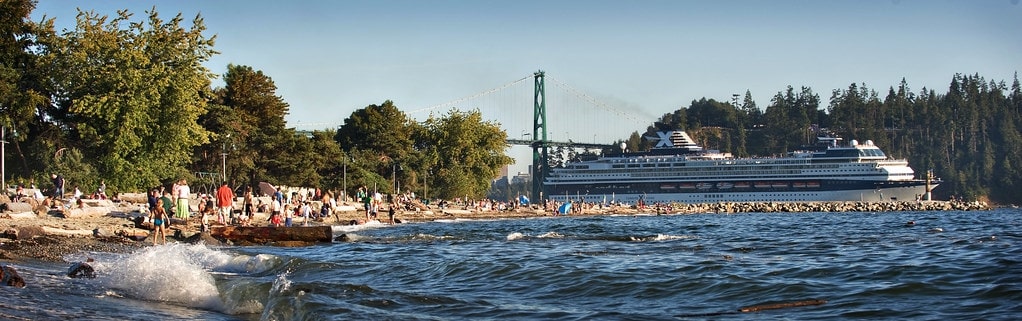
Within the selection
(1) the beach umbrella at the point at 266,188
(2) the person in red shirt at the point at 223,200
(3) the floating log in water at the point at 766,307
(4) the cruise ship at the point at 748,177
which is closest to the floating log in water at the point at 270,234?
(2) the person in red shirt at the point at 223,200

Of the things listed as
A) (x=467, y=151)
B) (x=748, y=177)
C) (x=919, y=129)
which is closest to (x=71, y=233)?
(x=467, y=151)

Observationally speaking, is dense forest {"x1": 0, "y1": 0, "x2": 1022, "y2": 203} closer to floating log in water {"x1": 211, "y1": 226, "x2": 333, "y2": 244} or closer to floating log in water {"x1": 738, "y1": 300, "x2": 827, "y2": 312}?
floating log in water {"x1": 211, "y1": 226, "x2": 333, "y2": 244}

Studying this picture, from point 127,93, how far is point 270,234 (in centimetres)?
1625

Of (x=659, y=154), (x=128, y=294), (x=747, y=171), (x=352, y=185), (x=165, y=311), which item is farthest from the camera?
(x=659, y=154)

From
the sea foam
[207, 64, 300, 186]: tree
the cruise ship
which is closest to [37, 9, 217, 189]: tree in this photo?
[207, 64, 300, 186]: tree

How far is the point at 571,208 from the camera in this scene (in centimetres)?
6675

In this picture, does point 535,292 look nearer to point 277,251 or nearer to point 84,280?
point 84,280

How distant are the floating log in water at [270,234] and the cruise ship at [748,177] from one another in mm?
83335

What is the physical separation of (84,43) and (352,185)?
2507cm

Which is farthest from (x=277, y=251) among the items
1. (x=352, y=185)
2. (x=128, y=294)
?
(x=352, y=185)

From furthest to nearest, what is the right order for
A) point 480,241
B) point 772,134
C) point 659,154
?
point 772,134
point 659,154
point 480,241

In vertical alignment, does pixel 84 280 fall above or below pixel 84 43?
below

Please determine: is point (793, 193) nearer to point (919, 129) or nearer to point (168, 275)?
point (919, 129)

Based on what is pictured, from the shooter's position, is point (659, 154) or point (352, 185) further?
point (659, 154)
